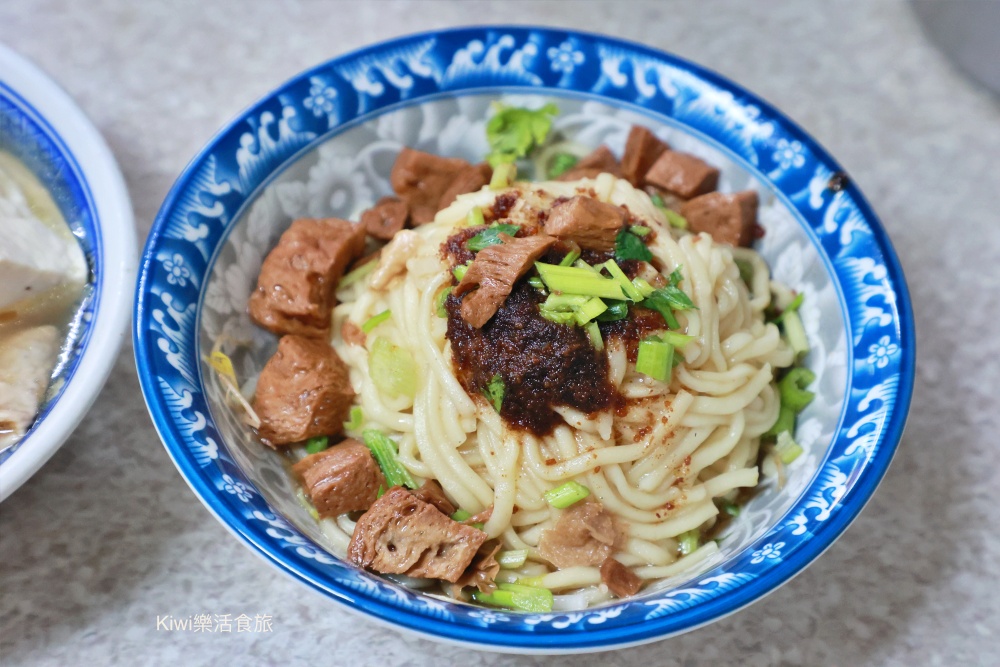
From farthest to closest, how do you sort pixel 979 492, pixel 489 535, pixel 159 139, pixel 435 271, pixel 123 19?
pixel 123 19
pixel 159 139
pixel 979 492
pixel 435 271
pixel 489 535

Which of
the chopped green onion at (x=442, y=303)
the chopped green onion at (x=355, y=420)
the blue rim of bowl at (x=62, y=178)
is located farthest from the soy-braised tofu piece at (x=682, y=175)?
the blue rim of bowl at (x=62, y=178)

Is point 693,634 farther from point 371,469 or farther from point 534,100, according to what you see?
point 534,100

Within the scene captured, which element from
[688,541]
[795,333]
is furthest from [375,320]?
[795,333]

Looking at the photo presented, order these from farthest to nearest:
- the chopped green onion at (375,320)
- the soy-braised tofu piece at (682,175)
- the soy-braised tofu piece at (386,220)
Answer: the soy-braised tofu piece at (386,220)
the soy-braised tofu piece at (682,175)
the chopped green onion at (375,320)

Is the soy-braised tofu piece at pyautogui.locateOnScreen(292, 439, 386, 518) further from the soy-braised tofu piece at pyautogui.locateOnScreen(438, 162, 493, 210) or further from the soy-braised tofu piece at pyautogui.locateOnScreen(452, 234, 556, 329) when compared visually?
the soy-braised tofu piece at pyautogui.locateOnScreen(438, 162, 493, 210)

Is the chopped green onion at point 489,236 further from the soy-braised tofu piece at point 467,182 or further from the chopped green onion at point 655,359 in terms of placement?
the chopped green onion at point 655,359

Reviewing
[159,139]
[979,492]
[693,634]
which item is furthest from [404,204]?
[979,492]
